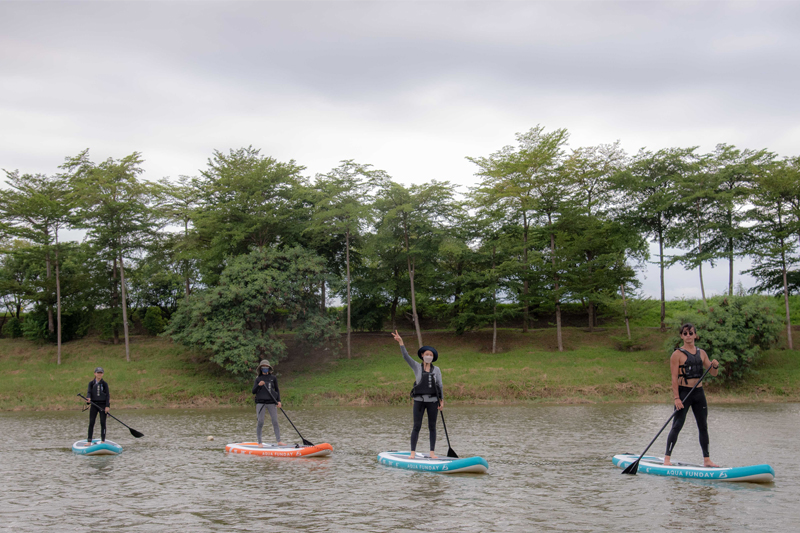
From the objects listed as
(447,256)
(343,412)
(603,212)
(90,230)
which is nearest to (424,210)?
(447,256)

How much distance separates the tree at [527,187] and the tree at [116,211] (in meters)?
24.0

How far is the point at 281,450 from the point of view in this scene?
13453 millimetres

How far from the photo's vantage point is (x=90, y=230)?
41.6 meters

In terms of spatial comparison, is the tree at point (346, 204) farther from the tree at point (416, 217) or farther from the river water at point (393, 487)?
the river water at point (393, 487)

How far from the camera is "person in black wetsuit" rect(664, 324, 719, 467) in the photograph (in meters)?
10.2

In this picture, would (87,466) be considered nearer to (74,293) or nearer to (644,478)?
(644,478)

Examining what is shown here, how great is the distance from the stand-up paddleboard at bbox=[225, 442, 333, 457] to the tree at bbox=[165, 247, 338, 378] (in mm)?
18802

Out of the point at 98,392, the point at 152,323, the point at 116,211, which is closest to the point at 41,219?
the point at 116,211

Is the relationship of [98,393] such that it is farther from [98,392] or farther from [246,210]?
[246,210]

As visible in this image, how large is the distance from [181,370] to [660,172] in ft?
119

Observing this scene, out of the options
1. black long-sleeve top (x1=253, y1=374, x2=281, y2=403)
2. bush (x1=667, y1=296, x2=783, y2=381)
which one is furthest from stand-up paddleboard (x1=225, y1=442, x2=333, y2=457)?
bush (x1=667, y1=296, x2=783, y2=381)

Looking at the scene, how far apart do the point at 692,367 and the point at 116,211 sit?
39724mm

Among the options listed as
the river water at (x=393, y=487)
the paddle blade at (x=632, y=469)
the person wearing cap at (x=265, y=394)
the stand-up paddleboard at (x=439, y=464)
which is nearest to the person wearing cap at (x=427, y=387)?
the stand-up paddleboard at (x=439, y=464)

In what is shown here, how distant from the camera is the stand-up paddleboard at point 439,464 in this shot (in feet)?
34.7
